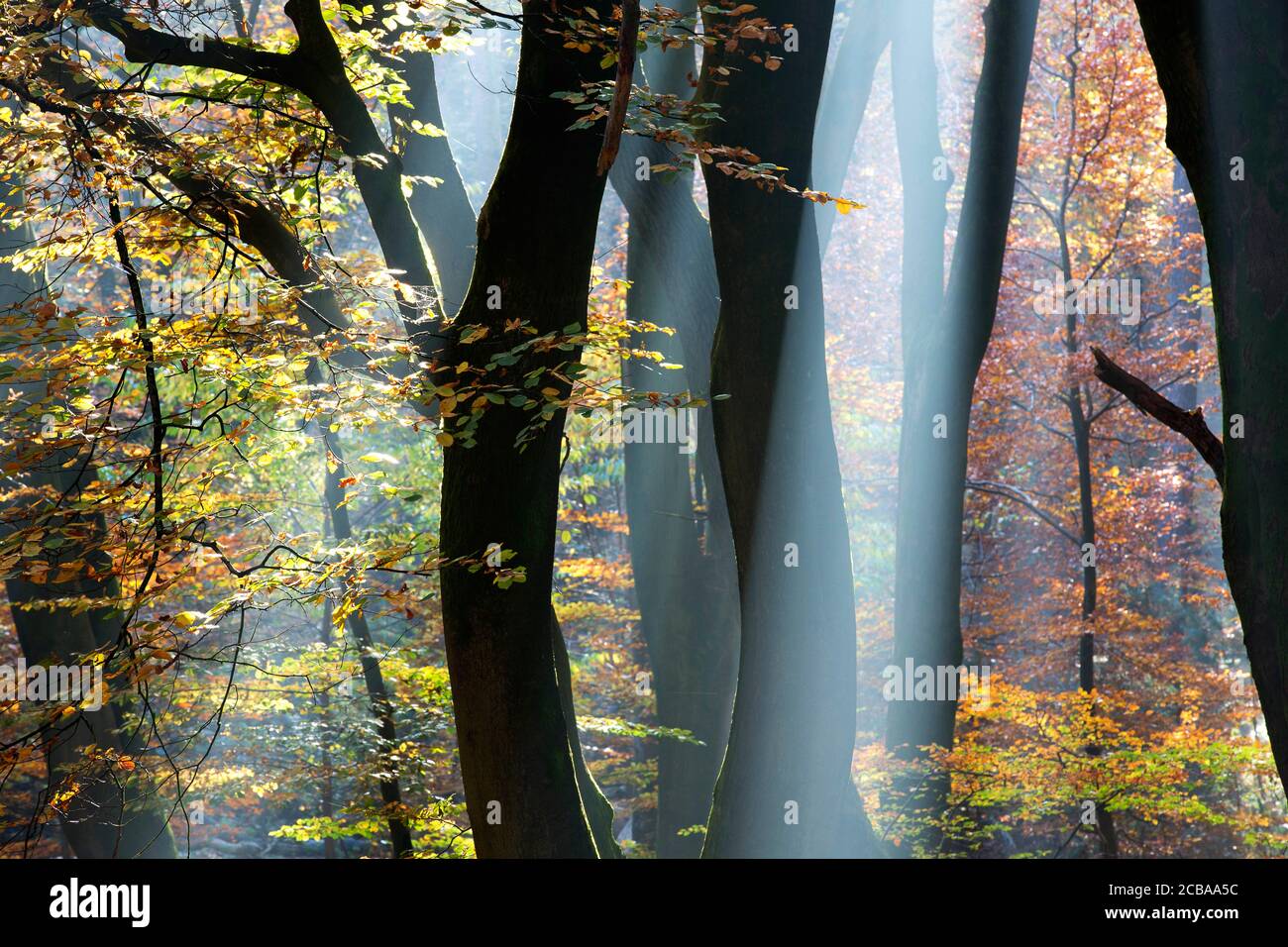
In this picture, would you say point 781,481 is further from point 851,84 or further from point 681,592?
point 851,84

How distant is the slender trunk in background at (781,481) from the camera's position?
18.2 feet

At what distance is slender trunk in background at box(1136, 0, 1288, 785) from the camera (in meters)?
3.36

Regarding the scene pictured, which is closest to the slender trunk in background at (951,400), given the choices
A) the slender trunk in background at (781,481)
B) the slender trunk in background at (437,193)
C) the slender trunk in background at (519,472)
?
the slender trunk in background at (781,481)

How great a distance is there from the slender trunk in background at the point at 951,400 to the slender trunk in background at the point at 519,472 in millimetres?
5551

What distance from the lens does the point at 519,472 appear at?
14.7 ft

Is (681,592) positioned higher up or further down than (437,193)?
further down

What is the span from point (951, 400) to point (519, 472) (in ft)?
20.9

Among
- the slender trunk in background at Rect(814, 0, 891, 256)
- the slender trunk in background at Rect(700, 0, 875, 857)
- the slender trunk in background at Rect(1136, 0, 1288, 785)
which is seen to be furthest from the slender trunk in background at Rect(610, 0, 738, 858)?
the slender trunk in background at Rect(1136, 0, 1288, 785)

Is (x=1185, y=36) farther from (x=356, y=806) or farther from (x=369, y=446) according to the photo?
(x=369, y=446)

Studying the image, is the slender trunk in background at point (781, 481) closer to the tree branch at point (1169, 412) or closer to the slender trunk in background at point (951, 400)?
the tree branch at point (1169, 412)

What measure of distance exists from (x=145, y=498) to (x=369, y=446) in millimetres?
13237

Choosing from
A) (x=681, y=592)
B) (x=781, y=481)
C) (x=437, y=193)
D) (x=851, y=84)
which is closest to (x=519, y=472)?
(x=781, y=481)

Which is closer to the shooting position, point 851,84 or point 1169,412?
point 1169,412
